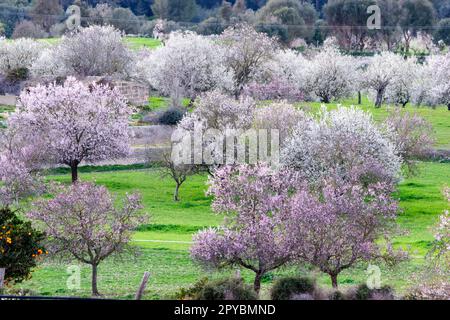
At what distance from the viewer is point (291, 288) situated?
85.2 feet

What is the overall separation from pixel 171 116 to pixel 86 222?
3656 cm

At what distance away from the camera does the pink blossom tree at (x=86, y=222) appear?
112 ft

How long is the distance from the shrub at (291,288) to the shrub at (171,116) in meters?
44.4

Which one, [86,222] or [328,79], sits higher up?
[86,222]

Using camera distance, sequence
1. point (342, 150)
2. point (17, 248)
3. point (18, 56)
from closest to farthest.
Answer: point (17, 248)
point (342, 150)
point (18, 56)

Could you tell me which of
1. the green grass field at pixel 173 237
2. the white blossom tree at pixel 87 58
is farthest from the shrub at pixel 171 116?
the white blossom tree at pixel 87 58

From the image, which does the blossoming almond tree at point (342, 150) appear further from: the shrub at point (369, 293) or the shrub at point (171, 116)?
the shrub at point (369, 293)

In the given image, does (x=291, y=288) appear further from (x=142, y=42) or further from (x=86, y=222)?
(x=142, y=42)

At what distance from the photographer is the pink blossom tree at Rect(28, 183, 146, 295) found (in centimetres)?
3428

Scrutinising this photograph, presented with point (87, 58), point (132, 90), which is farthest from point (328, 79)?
point (87, 58)

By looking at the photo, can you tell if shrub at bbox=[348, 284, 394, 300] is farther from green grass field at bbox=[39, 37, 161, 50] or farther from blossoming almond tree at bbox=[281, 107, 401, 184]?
green grass field at bbox=[39, 37, 161, 50]

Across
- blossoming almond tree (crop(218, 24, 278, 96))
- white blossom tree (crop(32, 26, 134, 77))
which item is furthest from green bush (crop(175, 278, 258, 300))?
white blossom tree (crop(32, 26, 134, 77))

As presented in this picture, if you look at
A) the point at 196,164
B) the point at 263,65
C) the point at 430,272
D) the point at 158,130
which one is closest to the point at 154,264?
the point at 430,272

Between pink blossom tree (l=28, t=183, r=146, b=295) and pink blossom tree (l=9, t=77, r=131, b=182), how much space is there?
56.9 feet
